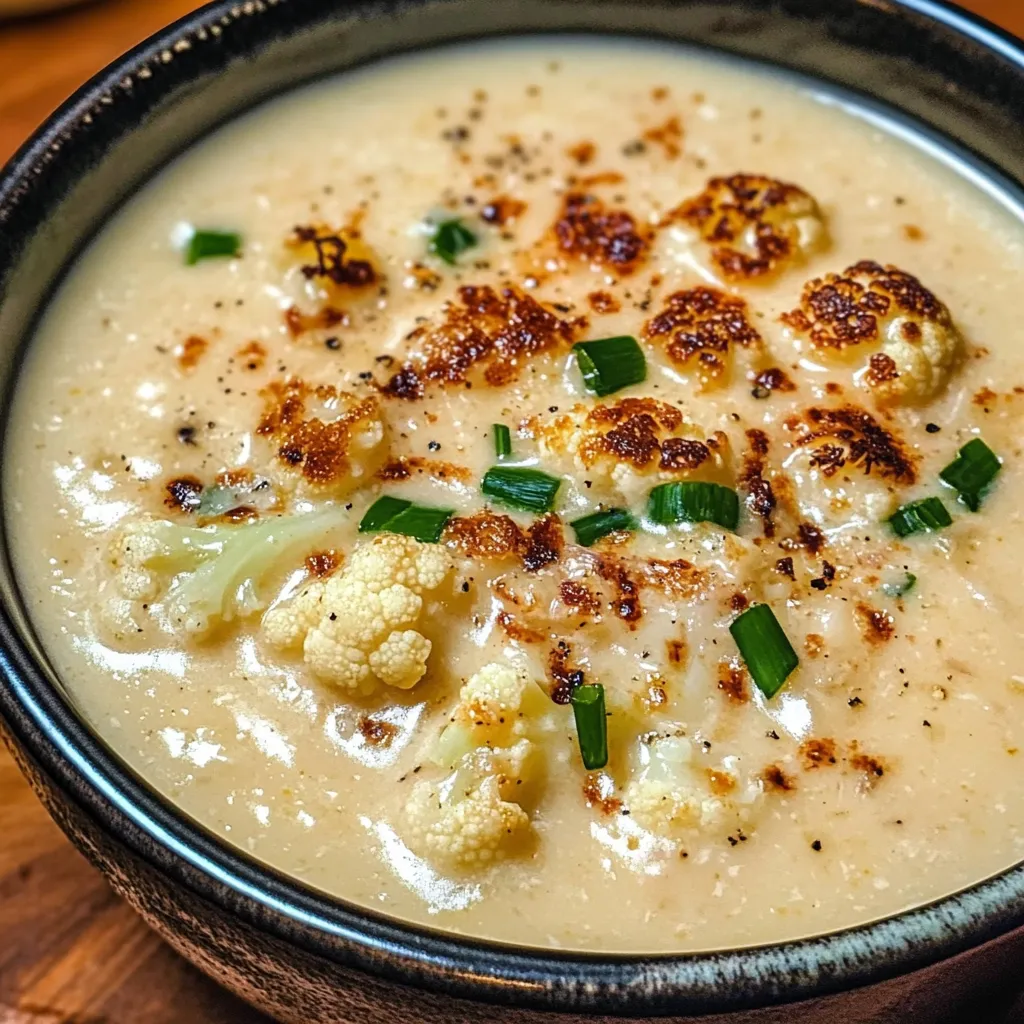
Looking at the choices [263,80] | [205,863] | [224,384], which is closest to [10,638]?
[205,863]

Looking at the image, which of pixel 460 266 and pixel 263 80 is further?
pixel 263 80

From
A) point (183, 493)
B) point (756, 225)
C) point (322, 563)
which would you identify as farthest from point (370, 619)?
point (756, 225)

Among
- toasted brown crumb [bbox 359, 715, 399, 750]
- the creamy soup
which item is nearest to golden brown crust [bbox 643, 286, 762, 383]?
the creamy soup

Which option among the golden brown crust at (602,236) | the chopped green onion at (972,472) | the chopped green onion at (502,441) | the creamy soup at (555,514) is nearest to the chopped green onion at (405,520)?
the creamy soup at (555,514)

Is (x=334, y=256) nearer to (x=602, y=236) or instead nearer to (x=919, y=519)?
(x=602, y=236)

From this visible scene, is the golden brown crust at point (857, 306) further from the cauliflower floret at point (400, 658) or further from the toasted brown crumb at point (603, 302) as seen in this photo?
the cauliflower floret at point (400, 658)

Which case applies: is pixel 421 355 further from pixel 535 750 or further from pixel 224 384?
pixel 535 750
